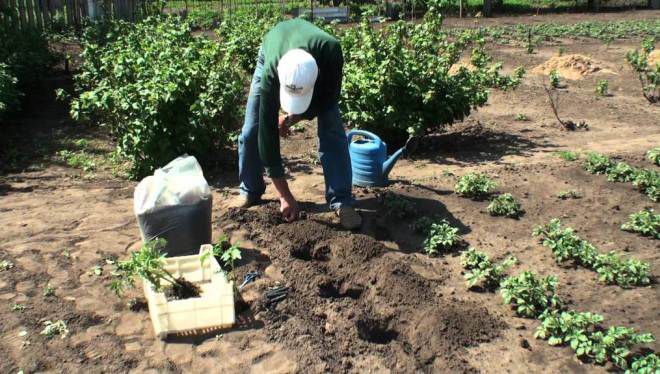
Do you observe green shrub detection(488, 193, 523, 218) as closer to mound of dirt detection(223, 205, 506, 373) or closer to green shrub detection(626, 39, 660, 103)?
mound of dirt detection(223, 205, 506, 373)

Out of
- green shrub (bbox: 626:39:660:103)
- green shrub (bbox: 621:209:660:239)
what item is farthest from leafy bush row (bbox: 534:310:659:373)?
green shrub (bbox: 626:39:660:103)

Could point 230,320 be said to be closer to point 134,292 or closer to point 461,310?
point 134,292

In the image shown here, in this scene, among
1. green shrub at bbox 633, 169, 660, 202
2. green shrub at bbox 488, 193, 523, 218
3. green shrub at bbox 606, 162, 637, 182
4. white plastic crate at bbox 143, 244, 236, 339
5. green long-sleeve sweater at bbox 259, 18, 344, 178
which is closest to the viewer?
white plastic crate at bbox 143, 244, 236, 339

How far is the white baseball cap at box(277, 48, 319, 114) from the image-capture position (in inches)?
146

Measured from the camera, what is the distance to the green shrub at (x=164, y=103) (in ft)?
18.6

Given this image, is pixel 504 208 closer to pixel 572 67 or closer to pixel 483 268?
pixel 483 268

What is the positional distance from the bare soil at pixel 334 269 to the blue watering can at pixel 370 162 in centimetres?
18

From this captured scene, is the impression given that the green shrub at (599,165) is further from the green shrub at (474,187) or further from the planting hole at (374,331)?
the planting hole at (374,331)

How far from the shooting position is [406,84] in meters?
6.34

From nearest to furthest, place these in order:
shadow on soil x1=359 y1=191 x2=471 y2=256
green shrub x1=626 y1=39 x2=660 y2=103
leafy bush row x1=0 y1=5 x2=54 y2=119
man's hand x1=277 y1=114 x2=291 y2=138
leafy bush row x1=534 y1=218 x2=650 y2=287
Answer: leafy bush row x1=534 y1=218 x2=650 y2=287, man's hand x1=277 y1=114 x2=291 y2=138, shadow on soil x1=359 y1=191 x2=471 y2=256, leafy bush row x1=0 y1=5 x2=54 y2=119, green shrub x1=626 y1=39 x2=660 y2=103

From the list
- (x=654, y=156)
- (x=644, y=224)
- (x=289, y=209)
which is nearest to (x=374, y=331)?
(x=289, y=209)

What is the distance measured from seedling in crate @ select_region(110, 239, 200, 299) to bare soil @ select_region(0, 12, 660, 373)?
0.69ft

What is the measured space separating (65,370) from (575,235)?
3.34 m

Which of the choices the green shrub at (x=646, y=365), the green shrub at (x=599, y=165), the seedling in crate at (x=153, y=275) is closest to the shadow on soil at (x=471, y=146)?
the green shrub at (x=599, y=165)
